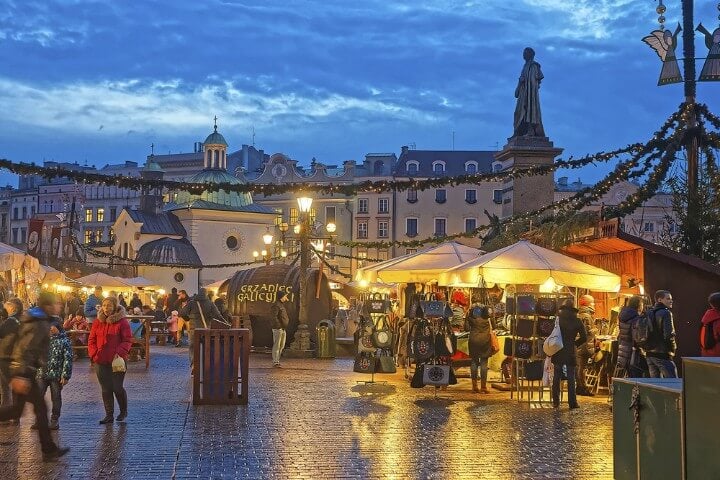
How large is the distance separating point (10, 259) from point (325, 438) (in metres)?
10.5

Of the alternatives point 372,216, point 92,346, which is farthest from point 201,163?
point 92,346

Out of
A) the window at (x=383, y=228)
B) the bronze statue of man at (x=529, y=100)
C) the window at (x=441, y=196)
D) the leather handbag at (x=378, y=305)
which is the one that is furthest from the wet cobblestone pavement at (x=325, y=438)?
the window at (x=441, y=196)

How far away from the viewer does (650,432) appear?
7.50 meters

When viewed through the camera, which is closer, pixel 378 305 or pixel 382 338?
pixel 382 338

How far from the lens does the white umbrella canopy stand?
19.5 meters

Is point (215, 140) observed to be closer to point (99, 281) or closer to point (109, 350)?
point (99, 281)

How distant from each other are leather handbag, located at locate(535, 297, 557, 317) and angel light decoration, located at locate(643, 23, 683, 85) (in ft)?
23.1

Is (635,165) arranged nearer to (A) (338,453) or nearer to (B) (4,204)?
(A) (338,453)

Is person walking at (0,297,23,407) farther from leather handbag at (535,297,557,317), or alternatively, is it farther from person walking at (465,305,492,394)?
leather handbag at (535,297,557,317)

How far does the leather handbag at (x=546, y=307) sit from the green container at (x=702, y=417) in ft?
29.2

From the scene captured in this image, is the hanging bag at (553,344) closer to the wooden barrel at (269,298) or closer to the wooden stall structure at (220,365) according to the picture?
the wooden stall structure at (220,365)

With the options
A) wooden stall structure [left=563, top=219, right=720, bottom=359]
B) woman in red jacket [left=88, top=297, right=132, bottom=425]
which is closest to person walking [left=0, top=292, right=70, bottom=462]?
woman in red jacket [left=88, top=297, right=132, bottom=425]

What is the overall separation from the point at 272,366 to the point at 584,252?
23.4 ft

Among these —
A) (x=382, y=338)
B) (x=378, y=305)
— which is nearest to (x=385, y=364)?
(x=382, y=338)
